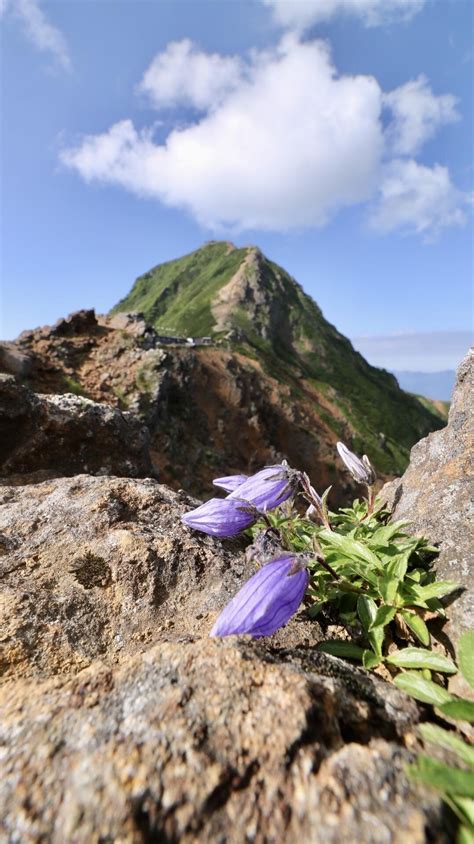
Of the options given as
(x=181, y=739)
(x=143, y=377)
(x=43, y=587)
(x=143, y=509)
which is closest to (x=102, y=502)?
(x=143, y=509)

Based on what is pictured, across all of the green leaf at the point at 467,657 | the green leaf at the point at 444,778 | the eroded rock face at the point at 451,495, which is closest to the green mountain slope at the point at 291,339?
the eroded rock face at the point at 451,495

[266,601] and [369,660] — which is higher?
[266,601]

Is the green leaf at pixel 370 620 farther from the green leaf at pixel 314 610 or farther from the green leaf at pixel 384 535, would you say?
the green leaf at pixel 384 535

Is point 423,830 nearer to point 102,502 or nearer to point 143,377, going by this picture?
point 102,502

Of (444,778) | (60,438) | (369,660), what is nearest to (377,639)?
(369,660)

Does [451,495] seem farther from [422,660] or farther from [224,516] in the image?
[224,516]

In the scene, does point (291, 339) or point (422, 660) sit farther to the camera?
point (291, 339)

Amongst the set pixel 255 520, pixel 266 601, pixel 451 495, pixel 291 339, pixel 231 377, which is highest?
pixel 291 339
